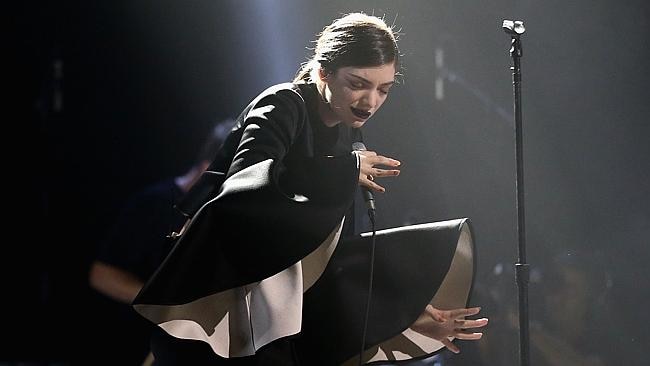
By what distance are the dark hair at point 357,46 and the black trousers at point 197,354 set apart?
0.53m

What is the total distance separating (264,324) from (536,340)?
1.96 meters

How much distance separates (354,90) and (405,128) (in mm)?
1999

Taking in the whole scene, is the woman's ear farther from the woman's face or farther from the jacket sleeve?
the jacket sleeve

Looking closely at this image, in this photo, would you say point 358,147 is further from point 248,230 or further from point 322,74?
point 248,230

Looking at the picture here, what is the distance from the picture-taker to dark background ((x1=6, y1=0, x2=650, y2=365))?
12.3 ft

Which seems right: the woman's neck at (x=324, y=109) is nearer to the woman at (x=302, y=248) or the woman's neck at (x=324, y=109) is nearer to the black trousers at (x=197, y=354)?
the woman at (x=302, y=248)

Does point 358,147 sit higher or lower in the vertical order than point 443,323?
higher

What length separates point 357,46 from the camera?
1885 mm

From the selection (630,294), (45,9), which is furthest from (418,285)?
(45,9)

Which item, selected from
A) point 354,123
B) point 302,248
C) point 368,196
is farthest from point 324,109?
point 302,248

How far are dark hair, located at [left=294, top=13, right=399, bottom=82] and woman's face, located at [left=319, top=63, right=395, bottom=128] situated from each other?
0.01 m

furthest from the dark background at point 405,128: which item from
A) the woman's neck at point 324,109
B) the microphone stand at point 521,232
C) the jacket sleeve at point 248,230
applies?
the jacket sleeve at point 248,230

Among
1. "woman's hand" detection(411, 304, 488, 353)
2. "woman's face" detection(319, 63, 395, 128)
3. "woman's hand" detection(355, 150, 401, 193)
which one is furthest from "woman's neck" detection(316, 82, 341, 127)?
"woman's hand" detection(411, 304, 488, 353)

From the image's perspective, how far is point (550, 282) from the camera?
3.61 meters
